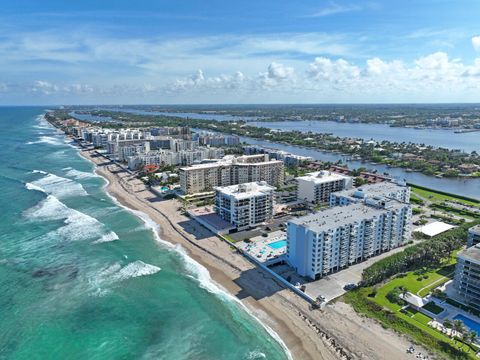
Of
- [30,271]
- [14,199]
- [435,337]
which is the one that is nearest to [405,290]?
[435,337]

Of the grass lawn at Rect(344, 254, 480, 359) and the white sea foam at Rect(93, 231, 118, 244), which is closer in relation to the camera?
the grass lawn at Rect(344, 254, 480, 359)

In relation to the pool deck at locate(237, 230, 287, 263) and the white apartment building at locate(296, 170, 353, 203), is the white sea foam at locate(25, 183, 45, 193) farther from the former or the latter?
the white apartment building at locate(296, 170, 353, 203)

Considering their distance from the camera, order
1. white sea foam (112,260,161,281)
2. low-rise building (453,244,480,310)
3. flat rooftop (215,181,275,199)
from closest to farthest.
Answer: low-rise building (453,244,480,310) < white sea foam (112,260,161,281) < flat rooftop (215,181,275,199)

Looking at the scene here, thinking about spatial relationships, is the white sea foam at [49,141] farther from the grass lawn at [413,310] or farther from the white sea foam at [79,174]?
the grass lawn at [413,310]

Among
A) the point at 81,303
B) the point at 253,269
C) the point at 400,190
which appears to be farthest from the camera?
the point at 400,190

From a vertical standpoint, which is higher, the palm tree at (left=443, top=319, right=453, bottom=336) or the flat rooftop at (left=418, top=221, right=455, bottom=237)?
the flat rooftop at (left=418, top=221, right=455, bottom=237)

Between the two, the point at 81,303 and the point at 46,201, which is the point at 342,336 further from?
the point at 46,201

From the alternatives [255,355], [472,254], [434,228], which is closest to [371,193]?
[434,228]

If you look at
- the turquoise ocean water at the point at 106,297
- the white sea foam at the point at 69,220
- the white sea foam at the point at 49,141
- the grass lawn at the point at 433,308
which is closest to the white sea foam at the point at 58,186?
the white sea foam at the point at 69,220

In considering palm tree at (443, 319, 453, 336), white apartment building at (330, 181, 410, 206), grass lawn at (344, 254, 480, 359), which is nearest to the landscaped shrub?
grass lawn at (344, 254, 480, 359)
